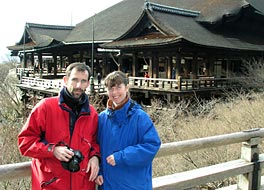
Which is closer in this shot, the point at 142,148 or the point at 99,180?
the point at 142,148

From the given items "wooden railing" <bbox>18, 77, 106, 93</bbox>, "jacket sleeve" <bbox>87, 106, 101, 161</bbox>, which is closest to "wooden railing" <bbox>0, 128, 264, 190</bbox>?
"jacket sleeve" <bbox>87, 106, 101, 161</bbox>

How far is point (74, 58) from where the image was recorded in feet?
101

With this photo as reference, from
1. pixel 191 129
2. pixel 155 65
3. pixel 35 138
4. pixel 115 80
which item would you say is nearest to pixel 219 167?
pixel 115 80

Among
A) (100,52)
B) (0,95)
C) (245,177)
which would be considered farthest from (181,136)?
(0,95)

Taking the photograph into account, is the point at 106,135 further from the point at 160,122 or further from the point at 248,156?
the point at 160,122

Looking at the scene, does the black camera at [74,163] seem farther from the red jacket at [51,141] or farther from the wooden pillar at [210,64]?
the wooden pillar at [210,64]

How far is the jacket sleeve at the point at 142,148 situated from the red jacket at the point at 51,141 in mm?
294

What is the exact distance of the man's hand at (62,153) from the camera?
7.30 feet

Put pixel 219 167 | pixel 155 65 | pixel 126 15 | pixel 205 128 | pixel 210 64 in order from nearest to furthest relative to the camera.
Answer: pixel 219 167 → pixel 205 128 → pixel 155 65 → pixel 210 64 → pixel 126 15

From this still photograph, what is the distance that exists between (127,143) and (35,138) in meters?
0.68

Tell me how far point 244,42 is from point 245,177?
70.4ft

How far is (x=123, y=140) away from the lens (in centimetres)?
247

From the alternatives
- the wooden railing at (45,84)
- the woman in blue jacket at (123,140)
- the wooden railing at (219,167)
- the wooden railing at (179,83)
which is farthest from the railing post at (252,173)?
the wooden railing at (45,84)

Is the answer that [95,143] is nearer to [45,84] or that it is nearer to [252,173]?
[252,173]
